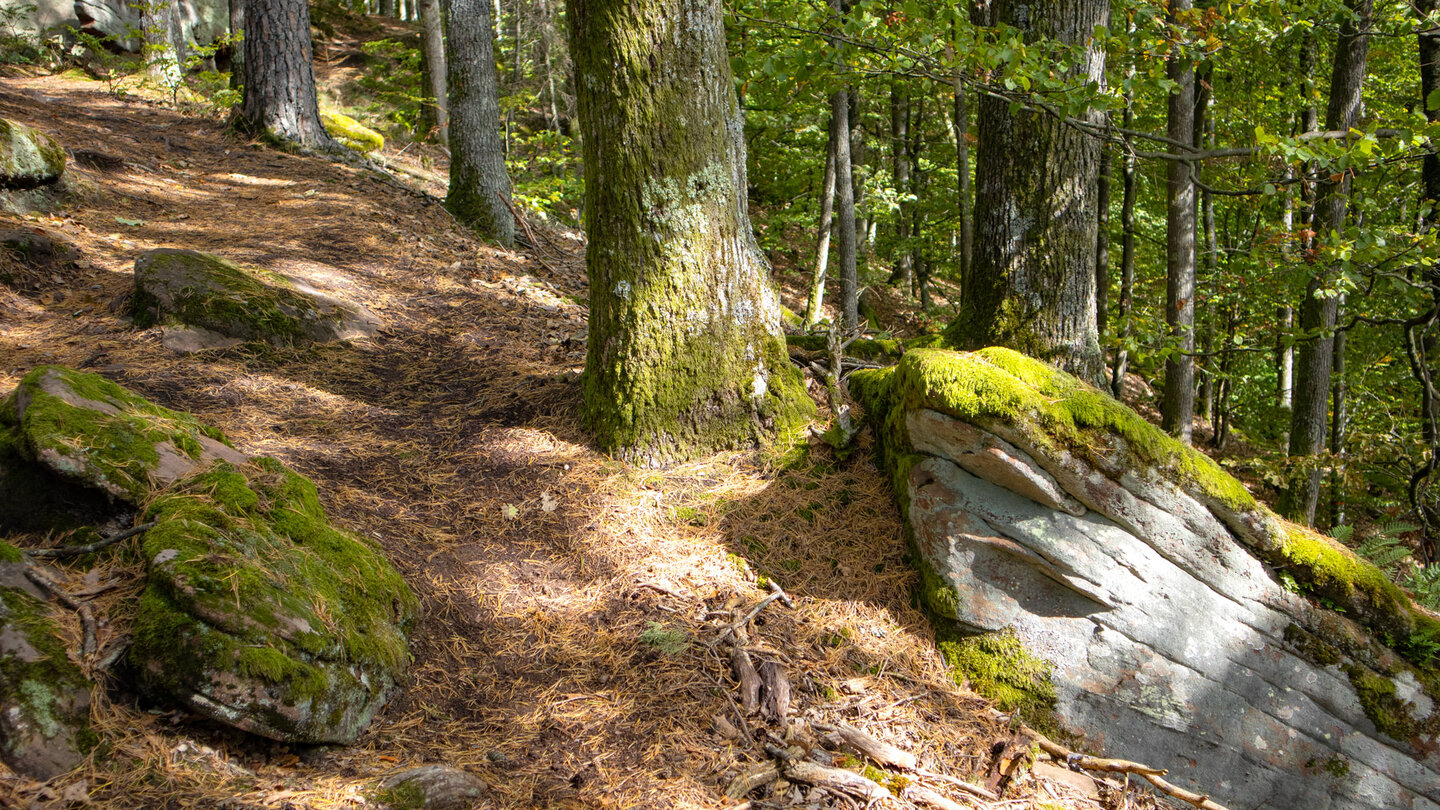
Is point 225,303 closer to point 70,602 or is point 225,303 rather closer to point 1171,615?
point 70,602

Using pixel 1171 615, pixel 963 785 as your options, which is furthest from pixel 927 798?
pixel 1171 615

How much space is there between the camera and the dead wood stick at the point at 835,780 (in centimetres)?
274

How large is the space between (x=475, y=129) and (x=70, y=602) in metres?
7.12

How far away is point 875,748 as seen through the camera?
2957mm

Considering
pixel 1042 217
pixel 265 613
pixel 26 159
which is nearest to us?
pixel 265 613

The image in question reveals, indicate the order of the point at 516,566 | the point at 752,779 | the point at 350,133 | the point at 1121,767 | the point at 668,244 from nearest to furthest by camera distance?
the point at 752,779 → the point at 1121,767 → the point at 516,566 → the point at 668,244 → the point at 350,133

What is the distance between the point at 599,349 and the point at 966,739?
2.77 meters

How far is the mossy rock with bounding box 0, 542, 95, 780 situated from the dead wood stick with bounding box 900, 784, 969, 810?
2.60m

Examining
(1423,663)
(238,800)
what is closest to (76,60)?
(238,800)

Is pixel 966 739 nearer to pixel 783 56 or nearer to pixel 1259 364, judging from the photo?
pixel 783 56

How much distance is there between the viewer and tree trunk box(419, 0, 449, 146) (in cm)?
1295

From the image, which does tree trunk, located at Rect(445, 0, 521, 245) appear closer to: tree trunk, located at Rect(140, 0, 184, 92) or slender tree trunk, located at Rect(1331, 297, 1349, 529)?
tree trunk, located at Rect(140, 0, 184, 92)

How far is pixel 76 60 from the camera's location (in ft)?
42.5

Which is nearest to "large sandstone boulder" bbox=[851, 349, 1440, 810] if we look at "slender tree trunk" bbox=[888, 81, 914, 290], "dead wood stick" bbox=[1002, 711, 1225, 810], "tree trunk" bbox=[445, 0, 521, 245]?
"dead wood stick" bbox=[1002, 711, 1225, 810]
